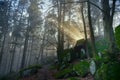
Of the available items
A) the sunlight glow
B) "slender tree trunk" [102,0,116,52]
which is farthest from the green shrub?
the sunlight glow

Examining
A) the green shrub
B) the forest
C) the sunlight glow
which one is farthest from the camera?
the sunlight glow

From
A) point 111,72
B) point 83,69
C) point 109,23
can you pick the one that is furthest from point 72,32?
point 111,72

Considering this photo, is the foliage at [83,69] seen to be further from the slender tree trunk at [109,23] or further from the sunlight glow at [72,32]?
the sunlight glow at [72,32]

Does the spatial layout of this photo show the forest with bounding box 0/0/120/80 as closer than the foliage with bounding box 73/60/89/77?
Yes

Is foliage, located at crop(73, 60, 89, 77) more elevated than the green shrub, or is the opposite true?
the green shrub

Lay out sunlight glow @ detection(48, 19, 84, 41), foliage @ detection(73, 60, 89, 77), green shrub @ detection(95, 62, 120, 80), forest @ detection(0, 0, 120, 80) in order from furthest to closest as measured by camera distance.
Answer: sunlight glow @ detection(48, 19, 84, 41) < foliage @ detection(73, 60, 89, 77) < forest @ detection(0, 0, 120, 80) < green shrub @ detection(95, 62, 120, 80)

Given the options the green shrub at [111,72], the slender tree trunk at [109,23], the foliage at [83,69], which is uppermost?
the slender tree trunk at [109,23]

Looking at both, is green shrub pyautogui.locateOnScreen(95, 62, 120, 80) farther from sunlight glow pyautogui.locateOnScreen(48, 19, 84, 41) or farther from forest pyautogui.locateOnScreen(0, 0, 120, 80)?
sunlight glow pyautogui.locateOnScreen(48, 19, 84, 41)

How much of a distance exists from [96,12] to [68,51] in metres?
20.1

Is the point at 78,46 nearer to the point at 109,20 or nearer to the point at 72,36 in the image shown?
the point at 72,36

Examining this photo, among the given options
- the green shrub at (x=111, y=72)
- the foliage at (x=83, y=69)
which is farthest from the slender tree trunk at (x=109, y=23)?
the foliage at (x=83, y=69)

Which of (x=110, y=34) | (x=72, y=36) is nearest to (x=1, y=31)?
(x=72, y=36)

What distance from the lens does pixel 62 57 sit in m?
15.6

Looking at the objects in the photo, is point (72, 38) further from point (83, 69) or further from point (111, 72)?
point (111, 72)
